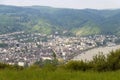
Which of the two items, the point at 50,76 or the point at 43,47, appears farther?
the point at 43,47

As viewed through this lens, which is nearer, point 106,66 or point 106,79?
point 106,79

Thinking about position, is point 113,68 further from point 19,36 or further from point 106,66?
point 19,36

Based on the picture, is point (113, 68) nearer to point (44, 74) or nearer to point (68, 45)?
point (44, 74)

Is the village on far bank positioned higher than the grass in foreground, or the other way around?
the grass in foreground

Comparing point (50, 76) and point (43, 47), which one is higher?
point (50, 76)

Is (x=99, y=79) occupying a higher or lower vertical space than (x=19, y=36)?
higher

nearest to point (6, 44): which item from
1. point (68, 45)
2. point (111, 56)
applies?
point (68, 45)

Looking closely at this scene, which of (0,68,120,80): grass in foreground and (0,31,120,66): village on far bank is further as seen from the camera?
(0,31,120,66): village on far bank

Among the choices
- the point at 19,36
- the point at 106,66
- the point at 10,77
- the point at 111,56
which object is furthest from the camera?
the point at 19,36

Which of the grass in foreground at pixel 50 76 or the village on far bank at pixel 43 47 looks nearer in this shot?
the grass in foreground at pixel 50 76

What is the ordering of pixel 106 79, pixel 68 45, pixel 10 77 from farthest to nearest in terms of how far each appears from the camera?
pixel 68 45 → pixel 10 77 → pixel 106 79

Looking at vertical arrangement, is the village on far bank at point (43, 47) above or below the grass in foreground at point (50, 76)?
below
